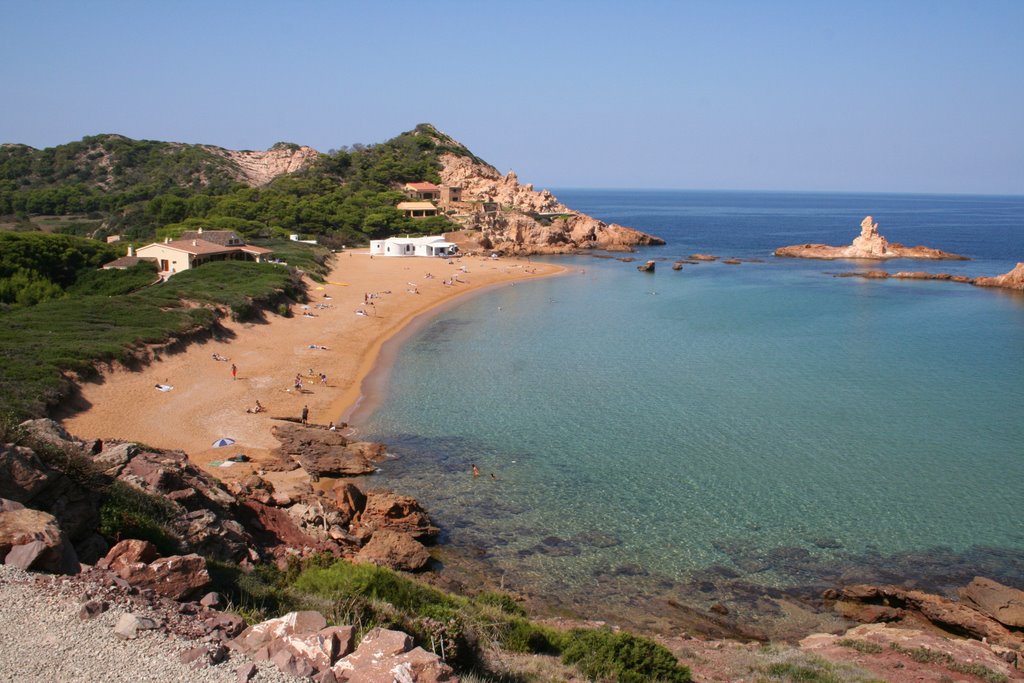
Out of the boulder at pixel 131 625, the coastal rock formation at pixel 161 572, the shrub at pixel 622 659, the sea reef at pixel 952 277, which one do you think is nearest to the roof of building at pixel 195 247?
the coastal rock formation at pixel 161 572

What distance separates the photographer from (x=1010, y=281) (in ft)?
185

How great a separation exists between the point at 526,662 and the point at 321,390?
18765 millimetres

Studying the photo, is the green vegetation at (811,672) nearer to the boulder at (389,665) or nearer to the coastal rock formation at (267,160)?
the boulder at (389,665)

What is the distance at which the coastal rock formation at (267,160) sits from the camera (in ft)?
368

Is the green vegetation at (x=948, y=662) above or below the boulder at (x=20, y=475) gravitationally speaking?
below

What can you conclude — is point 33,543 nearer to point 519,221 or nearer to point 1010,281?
point 1010,281

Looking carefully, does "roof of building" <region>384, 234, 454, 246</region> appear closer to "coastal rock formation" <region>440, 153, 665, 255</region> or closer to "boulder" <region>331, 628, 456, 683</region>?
"coastal rock formation" <region>440, 153, 665, 255</region>

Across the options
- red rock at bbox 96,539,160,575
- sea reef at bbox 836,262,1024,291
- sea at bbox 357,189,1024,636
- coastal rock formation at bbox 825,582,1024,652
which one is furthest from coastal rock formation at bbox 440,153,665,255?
red rock at bbox 96,539,160,575

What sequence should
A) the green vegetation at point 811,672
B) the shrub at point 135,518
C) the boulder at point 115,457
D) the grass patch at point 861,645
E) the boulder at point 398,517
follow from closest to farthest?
the shrub at point 135,518
the green vegetation at point 811,672
the grass patch at point 861,645
the boulder at point 115,457
the boulder at point 398,517

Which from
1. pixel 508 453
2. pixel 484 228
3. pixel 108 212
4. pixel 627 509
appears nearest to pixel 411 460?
pixel 508 453

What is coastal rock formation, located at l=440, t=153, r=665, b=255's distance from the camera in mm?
75062

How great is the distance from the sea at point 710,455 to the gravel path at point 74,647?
8.30 meters

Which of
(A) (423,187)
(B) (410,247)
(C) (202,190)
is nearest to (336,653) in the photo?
(B) (410,247)

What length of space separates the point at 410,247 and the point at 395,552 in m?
52.2
